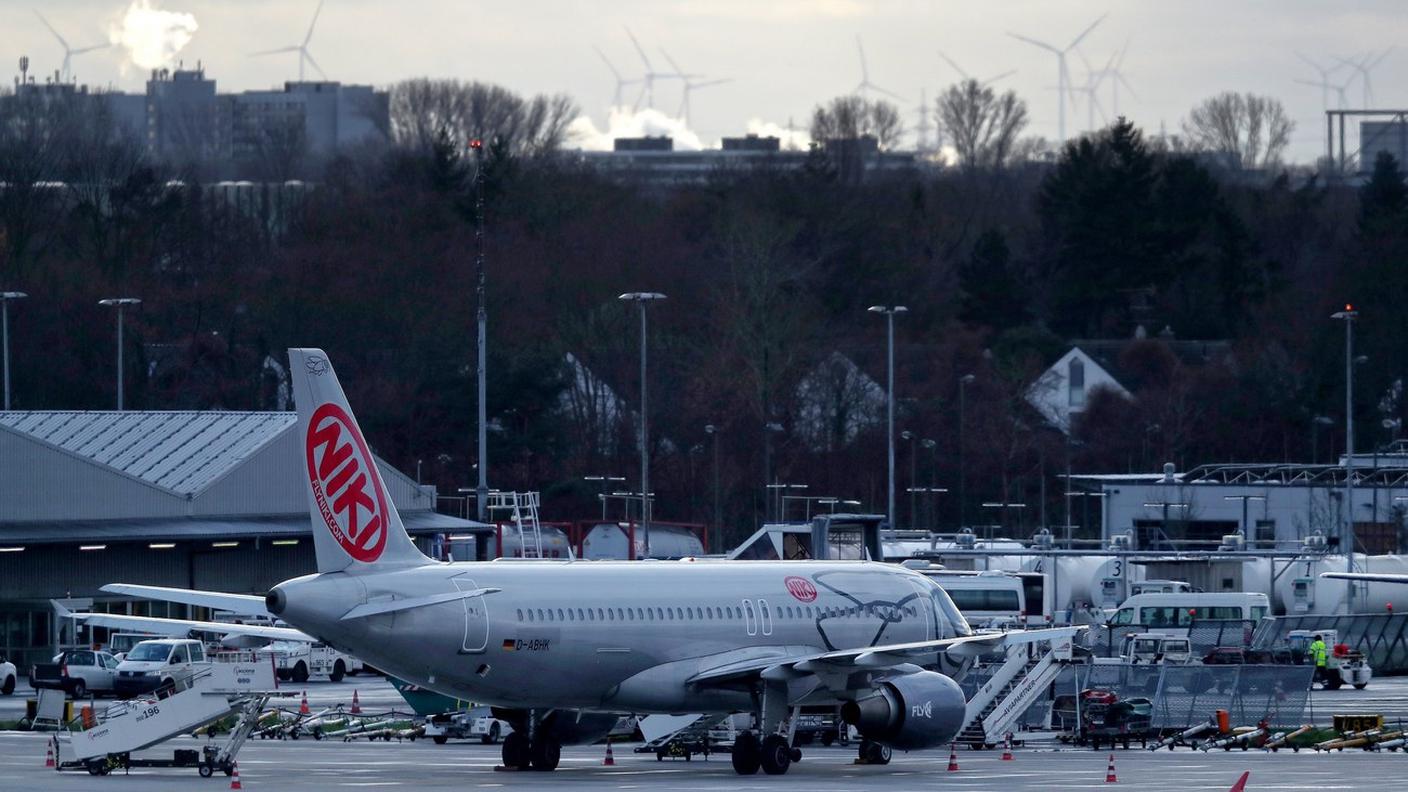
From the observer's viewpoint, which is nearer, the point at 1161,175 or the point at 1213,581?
the point at 1213,581

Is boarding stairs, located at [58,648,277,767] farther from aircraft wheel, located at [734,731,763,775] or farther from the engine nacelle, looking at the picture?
the engine nacelle

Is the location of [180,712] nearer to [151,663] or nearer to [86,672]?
[151,663]

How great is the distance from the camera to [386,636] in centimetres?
3325

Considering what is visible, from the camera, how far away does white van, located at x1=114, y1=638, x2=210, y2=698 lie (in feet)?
186

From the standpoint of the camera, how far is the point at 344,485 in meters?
33.7

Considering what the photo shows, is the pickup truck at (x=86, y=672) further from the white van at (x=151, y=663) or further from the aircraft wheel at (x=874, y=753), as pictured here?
the aircraft wheel at (x=874, y=753)

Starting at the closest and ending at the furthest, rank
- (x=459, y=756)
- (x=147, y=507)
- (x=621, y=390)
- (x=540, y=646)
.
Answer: (x=540, y=646) → (x=459, y=756) → (x=147, y=507) → (x=621, y=390)

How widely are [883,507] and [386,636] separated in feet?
248

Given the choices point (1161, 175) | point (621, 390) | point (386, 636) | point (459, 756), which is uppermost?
point (1161, 175)

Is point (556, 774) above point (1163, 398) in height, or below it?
below

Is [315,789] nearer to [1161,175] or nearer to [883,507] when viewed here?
[883,507]

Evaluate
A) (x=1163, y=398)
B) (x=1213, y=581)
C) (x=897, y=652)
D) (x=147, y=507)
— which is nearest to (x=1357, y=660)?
(x=1213, y=581)

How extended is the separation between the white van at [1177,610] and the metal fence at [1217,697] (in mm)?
20442

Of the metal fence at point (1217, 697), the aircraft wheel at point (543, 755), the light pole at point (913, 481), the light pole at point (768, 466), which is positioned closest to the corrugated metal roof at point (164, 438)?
the light pole at point (768, 466)
